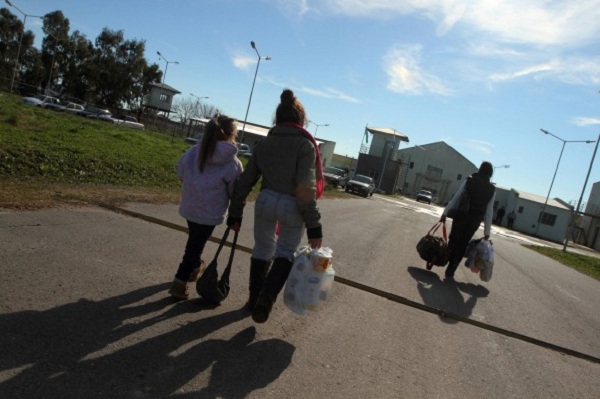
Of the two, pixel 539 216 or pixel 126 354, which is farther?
pixel 539 216

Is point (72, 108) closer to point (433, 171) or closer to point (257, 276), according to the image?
point (433, 171)

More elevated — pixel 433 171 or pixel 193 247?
pixel 433 171

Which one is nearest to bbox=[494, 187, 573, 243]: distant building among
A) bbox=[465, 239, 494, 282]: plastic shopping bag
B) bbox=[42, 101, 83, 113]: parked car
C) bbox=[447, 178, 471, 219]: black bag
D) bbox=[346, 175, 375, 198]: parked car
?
bbox=[346, 175, 375, 198]: parked car

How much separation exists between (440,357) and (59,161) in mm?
9275

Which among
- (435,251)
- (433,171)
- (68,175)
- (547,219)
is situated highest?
(433,171)

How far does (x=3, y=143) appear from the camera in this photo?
403 inches

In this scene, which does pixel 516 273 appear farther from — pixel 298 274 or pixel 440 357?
pixel 298 274

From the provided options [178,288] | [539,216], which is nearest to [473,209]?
[178,288]

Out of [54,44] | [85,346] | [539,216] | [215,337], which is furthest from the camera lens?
[54,44]

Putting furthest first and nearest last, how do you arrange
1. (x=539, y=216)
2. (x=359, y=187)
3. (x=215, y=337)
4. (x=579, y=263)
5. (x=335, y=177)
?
(x=539, y=216) → (x=335, y=177) → (x=359, y=187) → (x=579, y=263) → (x=215, y=337)

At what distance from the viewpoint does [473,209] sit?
26.9 ft

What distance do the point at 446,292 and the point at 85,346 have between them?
209 inches

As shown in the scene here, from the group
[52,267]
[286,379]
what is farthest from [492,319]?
[52,267]

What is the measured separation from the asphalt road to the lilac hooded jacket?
79 centimetres
